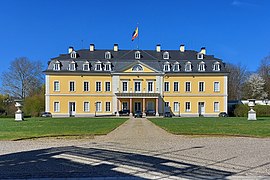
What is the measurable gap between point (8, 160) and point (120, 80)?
1686 inches

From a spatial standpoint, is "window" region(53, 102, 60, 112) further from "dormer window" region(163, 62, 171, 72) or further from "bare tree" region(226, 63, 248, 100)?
"bare tree" region(226, 63, 248, 100)

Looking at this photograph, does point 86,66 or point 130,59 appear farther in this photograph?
point 130,59

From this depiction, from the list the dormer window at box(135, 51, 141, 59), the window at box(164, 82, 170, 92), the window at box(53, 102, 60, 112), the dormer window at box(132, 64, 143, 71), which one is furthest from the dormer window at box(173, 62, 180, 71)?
the window at box(53, 102, 60, 112)

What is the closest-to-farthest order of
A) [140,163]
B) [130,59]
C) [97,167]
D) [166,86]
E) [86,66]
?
[97,167] → [140,163] → [86,66] → [166,86] → [130,59]

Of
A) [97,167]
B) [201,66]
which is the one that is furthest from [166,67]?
[97,167]

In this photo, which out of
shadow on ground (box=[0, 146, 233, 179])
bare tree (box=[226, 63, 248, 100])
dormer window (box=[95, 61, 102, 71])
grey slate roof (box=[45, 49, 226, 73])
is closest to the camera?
shadow on ground (box=[0, 146, 233, 179])

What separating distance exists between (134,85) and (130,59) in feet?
16.9

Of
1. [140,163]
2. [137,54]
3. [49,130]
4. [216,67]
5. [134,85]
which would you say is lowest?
[49,130]

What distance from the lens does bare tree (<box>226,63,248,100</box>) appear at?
65312 mm

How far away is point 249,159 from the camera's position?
23.2ft

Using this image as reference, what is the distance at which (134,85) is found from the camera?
49750 mm

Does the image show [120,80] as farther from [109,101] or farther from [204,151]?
[204,151]

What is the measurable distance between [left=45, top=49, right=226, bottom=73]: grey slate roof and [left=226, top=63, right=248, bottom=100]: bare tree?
16027 millimetres

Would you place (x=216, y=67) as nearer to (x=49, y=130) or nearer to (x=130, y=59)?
(x=130, y=59)
